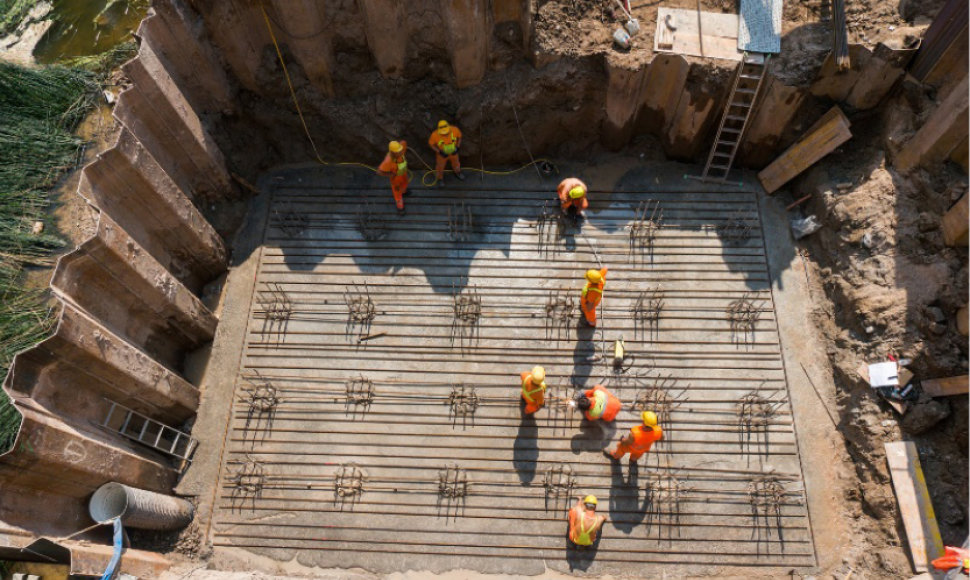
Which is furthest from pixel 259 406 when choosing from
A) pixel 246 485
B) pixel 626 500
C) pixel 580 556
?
pixel 626 500

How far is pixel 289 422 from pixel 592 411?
17.5 feet

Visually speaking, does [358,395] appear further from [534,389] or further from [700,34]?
[700,34]

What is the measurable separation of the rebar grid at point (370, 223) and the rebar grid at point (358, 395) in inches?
115

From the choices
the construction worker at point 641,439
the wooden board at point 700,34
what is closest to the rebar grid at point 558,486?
the construction worker at point 641,439

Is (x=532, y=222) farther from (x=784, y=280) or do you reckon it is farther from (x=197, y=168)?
(x=197, y=168)

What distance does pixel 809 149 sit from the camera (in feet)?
35.7

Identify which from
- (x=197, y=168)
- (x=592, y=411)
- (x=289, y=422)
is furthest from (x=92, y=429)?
(x=592, y=411)

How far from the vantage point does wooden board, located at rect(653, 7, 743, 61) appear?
34.3ft

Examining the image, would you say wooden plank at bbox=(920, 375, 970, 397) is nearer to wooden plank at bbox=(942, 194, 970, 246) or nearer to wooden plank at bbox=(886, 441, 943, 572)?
wooden plank at bbox=(886, 441, 943, 572)

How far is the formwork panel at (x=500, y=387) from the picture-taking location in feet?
30.5

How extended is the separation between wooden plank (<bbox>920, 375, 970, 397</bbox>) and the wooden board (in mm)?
6404

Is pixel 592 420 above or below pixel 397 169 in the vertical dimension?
below

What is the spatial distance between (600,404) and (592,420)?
805mm

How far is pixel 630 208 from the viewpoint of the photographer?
37.9ft
